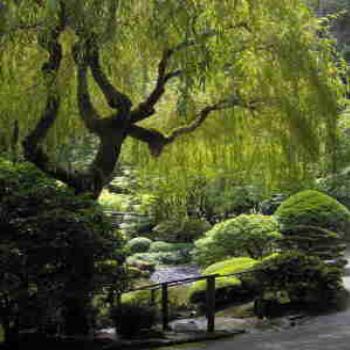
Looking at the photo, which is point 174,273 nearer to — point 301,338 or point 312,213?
point 312,213

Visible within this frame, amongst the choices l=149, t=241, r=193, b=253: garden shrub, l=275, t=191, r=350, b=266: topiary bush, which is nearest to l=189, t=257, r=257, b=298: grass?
l=275, t=191, r=350, b=266: topiary bush

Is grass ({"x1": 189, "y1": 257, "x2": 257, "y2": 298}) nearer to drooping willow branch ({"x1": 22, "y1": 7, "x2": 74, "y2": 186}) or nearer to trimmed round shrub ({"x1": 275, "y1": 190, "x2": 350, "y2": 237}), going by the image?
trimmed round shrub ({"x1": 275, "y1": 190, "x2": 350, "y2": 237})

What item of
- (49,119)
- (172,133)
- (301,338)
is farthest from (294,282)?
(49,119)

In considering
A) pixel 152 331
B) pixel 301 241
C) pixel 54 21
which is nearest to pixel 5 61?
pixel 54 21

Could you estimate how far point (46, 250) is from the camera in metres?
8.45

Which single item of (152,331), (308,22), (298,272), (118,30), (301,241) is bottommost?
(152,331)

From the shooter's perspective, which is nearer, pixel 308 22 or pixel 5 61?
pixel 5 61

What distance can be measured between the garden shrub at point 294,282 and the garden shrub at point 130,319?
Answer: 2859 mm

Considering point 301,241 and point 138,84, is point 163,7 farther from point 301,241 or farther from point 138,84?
point 301,241

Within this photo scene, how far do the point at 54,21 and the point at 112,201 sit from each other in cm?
1475

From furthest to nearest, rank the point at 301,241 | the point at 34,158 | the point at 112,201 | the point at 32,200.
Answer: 1. the point at 112,201
2. the point at 301,241
3. the point at 34,158
4. the point at 32,200

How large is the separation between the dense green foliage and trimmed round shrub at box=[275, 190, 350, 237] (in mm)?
9008

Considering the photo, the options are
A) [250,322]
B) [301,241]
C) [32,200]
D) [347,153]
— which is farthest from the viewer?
[347,153]

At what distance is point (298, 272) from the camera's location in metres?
12.2
